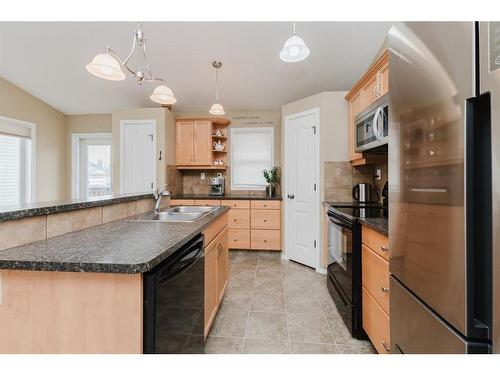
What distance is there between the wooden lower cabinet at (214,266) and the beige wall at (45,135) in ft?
13.9

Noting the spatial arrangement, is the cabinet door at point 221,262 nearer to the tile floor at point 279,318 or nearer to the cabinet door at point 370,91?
the tile floor at point 279,318

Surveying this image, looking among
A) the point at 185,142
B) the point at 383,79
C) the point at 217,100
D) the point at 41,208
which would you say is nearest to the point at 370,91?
the point at 383,79

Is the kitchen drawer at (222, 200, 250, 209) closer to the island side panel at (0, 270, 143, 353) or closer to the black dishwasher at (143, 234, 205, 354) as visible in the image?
the black dishwasher at (143, 234, 205, 354)

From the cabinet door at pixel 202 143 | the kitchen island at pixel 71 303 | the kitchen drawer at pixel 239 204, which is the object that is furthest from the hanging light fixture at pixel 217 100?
the kitchen island at pixel 71 303

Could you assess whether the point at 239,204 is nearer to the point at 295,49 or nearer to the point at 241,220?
the point at 241,220

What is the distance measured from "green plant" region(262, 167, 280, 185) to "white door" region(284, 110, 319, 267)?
0.61m

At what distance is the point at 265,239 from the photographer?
144 inches

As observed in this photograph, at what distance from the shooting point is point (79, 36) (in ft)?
9.16

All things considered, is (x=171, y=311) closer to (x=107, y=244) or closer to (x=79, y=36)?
(x=107, y=244)

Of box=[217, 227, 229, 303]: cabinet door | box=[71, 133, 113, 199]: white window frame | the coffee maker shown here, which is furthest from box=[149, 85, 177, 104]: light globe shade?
box=[71, 133, 113, 199]: white window frame

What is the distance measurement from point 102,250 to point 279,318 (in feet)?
5.16

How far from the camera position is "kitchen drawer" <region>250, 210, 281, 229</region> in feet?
12.0

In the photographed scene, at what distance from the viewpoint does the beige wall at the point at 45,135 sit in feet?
12.2
